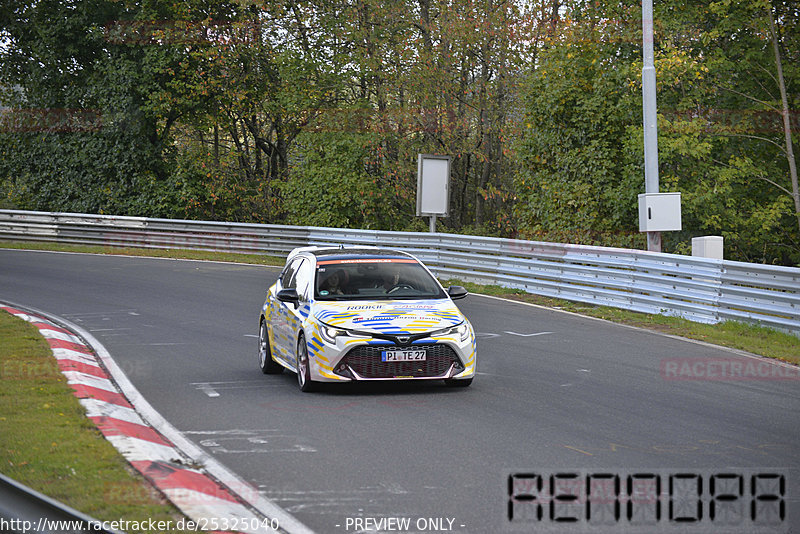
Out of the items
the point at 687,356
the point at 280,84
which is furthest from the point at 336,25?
the point at 687,356

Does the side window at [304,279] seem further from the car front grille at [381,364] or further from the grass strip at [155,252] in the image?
the grass strip at [155,252]

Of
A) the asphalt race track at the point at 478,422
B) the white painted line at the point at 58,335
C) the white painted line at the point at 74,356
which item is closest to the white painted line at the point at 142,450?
the asphalt race track at the point at 478,422

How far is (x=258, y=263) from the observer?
2928 centimetres

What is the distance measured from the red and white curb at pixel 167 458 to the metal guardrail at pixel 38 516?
0.85 metres

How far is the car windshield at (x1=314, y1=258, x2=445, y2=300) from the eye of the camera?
11.3 m

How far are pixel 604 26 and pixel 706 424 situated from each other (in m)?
19.9

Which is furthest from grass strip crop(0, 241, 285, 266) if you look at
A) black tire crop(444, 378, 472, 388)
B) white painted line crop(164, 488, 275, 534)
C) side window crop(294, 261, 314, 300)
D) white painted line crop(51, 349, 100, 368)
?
white painted line crop(164, 488, 275, 534)

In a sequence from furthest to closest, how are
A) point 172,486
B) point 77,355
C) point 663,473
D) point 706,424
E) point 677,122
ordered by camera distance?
point 677,122
point 77,355
point 706,424
point 663,473
point 172,486

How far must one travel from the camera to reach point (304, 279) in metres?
11.8

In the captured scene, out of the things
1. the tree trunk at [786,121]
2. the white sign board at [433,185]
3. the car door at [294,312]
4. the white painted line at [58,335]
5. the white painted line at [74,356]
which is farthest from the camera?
the tree trunk at [786,121]

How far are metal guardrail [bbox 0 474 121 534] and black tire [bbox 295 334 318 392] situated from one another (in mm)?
5182

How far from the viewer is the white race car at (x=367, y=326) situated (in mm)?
10211

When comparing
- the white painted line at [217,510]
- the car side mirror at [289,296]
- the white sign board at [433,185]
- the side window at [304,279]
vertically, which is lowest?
the white painted line at [217,510]

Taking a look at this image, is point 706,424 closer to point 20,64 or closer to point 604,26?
point 604,26
